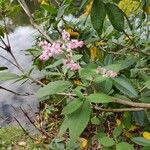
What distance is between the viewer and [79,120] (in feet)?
2.85

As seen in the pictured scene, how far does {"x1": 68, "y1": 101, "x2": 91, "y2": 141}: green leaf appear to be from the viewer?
0.85 meters

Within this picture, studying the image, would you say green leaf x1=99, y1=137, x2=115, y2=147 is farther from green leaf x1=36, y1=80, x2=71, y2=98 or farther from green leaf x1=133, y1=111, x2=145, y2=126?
green leaf x1=36, y1=80, x2=71, y2=98

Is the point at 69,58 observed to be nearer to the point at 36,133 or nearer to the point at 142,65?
the point at 142,65

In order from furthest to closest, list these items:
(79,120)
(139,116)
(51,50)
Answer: (139,116)
(51,50)
(79,120)

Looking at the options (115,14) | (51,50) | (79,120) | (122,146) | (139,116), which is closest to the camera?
(79,120)

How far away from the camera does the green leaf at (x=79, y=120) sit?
2.79 feet

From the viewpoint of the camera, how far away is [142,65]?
1.78 meters

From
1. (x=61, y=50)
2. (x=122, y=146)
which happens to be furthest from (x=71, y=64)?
(x=122, y=146)

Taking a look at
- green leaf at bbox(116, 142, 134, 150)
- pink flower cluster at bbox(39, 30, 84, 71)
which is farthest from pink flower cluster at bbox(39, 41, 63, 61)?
green leaf at bbox(116, 142, 134, 150)

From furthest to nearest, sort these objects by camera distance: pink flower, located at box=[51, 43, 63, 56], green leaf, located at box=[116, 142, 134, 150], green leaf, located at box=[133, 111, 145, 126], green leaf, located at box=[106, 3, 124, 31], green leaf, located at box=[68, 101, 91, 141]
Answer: green leaf, located at box=[133, 111, 145, 126]
green leaf, located at box=[116, 142, 134, 150]
green leaf, located at box=[106, 3, 124, 31]
pink flower, located at box=[51, 43, 63, 56]
green leaf, located at box=[68, 101, 91, 141]

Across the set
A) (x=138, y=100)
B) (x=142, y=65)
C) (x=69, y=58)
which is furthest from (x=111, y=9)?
(x=142, y=65)

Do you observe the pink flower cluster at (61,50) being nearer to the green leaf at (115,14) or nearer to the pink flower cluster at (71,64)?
the pink flower cluster at (71,64)

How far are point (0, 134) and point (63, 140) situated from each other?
1018 millimetres

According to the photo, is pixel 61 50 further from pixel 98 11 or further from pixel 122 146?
pixel 122 146
